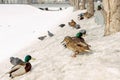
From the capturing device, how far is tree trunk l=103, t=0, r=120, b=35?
12.9 metres

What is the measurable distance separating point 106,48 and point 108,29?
124 inches

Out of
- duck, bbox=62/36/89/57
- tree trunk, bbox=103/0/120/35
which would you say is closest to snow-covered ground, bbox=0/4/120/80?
duck, bbox=62/36/89/57

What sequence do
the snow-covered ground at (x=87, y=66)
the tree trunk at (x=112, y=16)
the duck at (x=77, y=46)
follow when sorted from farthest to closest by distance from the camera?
1. the tree trunk at (x=112, y=16)
2. the duck at (x=77, y=46)
3. the snow-covered ground at (x=87, y=66)

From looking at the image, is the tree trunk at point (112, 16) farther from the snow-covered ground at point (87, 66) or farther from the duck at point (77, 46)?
the duck at point (77, 46)

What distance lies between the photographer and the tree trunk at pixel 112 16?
12.9m

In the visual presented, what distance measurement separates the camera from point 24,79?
9453 millimetres

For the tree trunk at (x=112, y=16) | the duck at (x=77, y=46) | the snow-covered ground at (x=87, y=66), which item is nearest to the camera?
the snow-covered ground at (x=87, y=66)

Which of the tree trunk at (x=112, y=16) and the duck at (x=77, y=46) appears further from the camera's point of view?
the tree trunk at (x=112, y=16)

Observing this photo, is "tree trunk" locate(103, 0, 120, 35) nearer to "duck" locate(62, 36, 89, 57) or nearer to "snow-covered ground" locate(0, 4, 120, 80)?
"snow-covered ground" locate(0, 4, 120, 80)

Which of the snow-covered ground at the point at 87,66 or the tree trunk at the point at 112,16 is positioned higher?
the tree trunk at the point at 112,16

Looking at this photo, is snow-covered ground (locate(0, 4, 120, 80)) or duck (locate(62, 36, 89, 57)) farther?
duck (locate(62, 36, 89, 57))

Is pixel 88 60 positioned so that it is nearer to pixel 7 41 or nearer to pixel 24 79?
pixel 24 79

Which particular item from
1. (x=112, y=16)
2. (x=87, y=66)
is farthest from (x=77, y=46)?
(x=112, y=16)

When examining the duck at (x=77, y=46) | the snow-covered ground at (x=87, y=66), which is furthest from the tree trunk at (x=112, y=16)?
the duck at (x=77, y=46)
